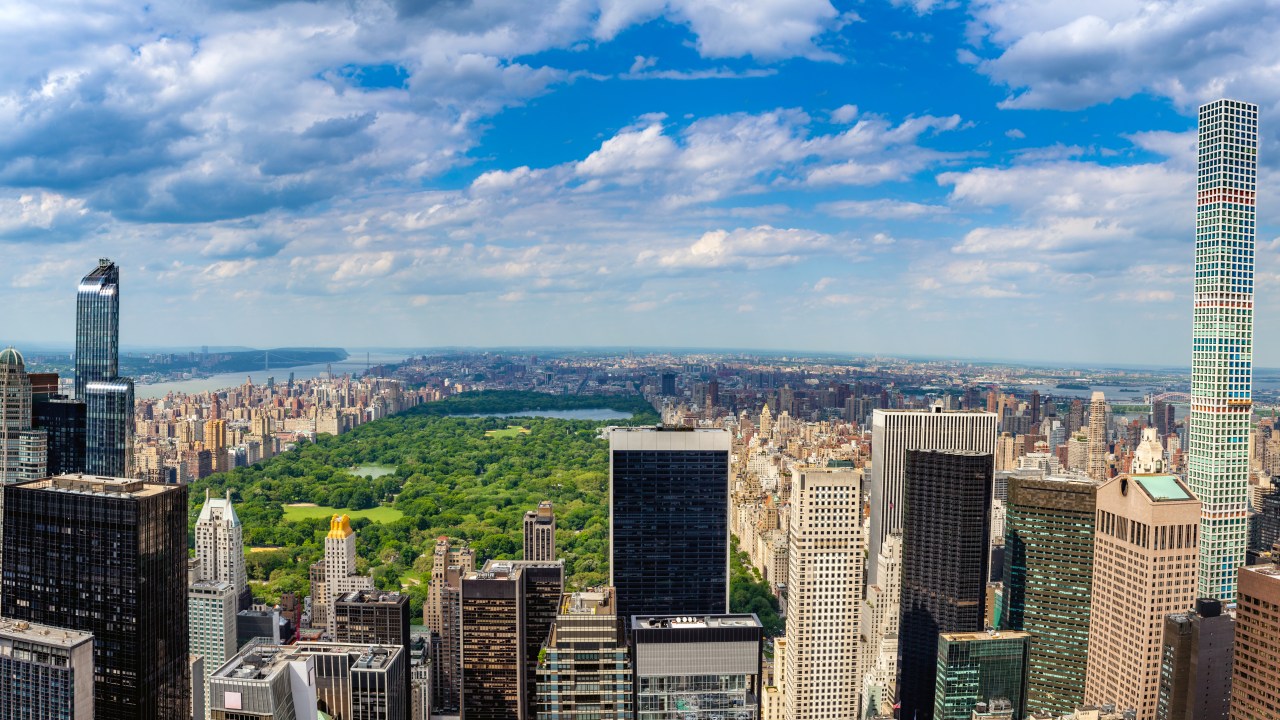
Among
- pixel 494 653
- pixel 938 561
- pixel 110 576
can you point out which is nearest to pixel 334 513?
pixel 494 653

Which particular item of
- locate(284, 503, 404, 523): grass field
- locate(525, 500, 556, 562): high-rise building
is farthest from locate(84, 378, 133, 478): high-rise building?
locate(525, 500, 556, 562): high-rise building

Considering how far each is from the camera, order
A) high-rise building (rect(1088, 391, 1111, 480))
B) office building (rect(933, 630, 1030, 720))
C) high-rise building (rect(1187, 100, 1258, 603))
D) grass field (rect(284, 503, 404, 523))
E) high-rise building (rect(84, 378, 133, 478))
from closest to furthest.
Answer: office building (rect(933, 630, 1030, 720)) < high-rise building (rect(1187, 100, 1258, 603)) < high-rise building (rect(84, 378, 133, 478)) < high-rise building (rect(1088, 391, 1111, 480)) < grass field (rect(284, 503, 404, 523))

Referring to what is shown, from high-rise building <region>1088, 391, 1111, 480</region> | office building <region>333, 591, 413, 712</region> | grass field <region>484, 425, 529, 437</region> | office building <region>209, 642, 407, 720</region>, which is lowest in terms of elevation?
office building <region>333, 591, 413, 712</region>

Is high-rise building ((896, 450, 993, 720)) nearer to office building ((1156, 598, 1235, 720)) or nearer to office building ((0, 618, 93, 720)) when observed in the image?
office building ((1156, 598, 1235, 720))

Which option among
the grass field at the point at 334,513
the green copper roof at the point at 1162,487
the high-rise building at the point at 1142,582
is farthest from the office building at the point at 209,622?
the green copper roof at the point at 1162,487

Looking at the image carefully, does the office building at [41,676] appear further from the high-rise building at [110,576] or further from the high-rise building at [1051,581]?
the high-rise building at [1051,581]

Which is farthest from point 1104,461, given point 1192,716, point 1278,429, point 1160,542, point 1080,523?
point 1192,716
